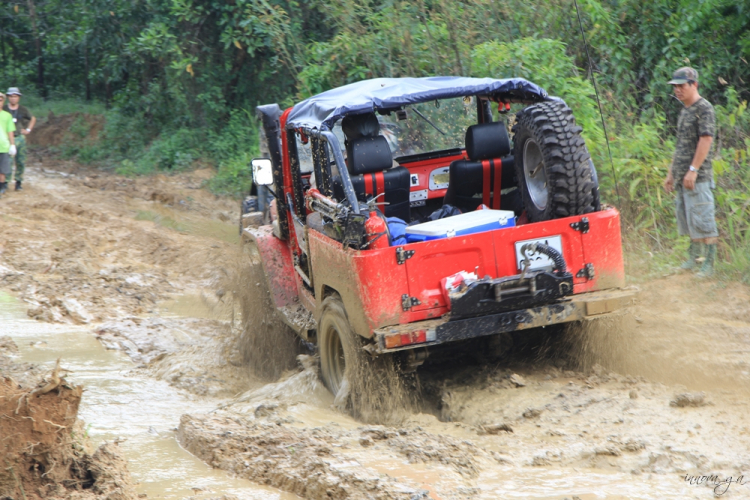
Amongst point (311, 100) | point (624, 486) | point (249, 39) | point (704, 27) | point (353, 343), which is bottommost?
point (624, 486)

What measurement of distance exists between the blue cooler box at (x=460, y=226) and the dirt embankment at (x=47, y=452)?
208 centimetres

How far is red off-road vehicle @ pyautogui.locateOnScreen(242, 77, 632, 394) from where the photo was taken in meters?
4.39

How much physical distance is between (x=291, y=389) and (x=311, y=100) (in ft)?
6.72

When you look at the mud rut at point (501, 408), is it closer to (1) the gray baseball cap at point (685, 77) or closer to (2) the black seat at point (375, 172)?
(2) the black seat at point (375, 172)

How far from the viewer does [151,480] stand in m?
4.15

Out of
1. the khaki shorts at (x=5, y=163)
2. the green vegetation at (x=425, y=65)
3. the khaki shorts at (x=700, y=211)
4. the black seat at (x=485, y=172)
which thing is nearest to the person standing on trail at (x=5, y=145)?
the khaki shorts at (x=5, y=163)

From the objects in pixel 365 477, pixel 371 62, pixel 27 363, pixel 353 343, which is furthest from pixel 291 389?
pixel 371 62

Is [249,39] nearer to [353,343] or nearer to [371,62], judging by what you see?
[371,62]

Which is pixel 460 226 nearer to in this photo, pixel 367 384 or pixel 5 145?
pixel 367 384

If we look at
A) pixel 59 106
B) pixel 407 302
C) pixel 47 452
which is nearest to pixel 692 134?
pixel 407 302

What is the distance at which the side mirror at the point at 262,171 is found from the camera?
19.2ft

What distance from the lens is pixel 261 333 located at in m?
6.66

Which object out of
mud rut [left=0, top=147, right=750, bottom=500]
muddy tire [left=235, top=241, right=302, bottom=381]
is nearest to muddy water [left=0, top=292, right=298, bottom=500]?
mud rut [left=0, top=147, right=750, bottom=500]

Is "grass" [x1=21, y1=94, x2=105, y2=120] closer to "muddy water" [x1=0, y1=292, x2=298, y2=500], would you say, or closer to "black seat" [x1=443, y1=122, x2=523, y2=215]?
"muddy water" [x1=0, y1=292, x2=298, y2=500]
